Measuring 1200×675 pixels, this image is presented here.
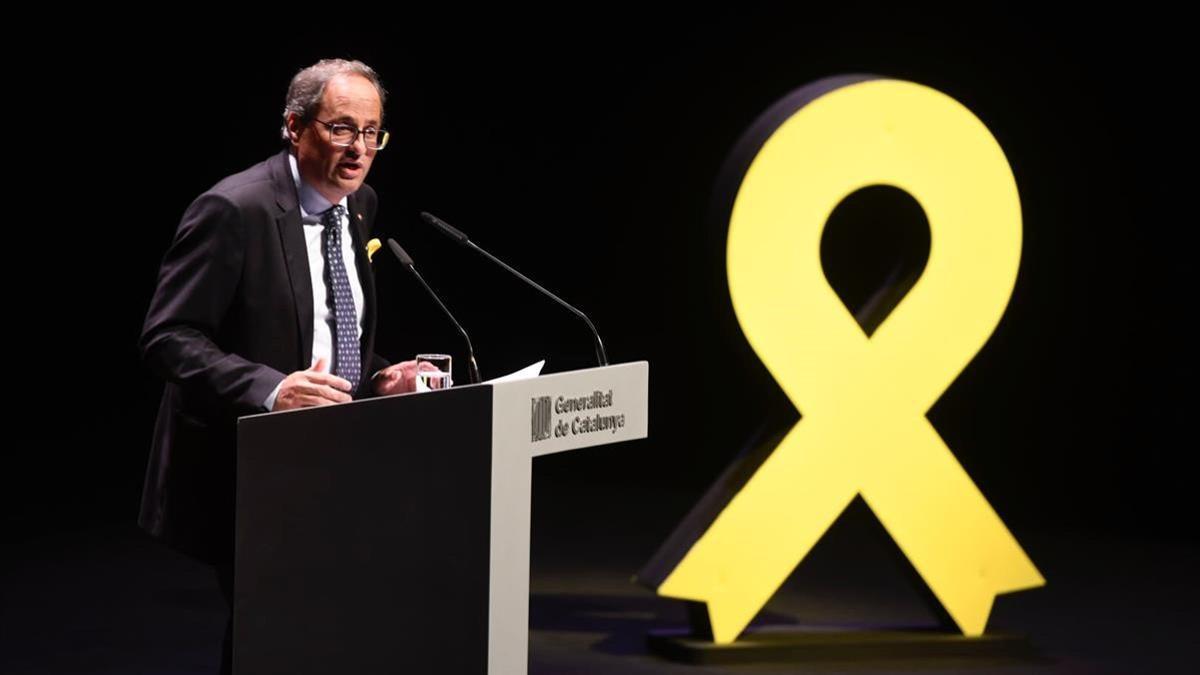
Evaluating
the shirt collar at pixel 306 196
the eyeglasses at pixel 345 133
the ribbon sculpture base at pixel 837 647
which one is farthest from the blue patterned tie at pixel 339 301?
the ribbon sculpture base at pixel 837 647

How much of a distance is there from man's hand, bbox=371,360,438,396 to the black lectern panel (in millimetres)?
435

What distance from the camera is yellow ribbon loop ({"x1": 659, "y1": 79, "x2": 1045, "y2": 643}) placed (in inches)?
194

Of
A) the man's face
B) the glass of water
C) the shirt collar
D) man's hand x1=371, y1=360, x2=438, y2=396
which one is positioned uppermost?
the man's face

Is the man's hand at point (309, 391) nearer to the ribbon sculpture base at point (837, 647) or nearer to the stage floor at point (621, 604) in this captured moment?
the stage floor at point (621, 604)

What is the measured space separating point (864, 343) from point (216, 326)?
244 centimetres

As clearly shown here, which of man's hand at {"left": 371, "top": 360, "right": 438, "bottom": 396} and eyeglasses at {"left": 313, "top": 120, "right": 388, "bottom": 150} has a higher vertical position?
eyeglasses at {"left": 313, "top": 120, "right": 388, "bottom": 150}

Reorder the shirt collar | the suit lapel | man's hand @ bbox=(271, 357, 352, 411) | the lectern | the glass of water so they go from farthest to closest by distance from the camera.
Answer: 1. the shirt collar
2. the suit lapel
3. the glass of water
4. man's hand @ bbox=(271, 357, 352, 411)
5. the lectern

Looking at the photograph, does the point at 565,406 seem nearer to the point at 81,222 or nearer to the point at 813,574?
the point at 813,574

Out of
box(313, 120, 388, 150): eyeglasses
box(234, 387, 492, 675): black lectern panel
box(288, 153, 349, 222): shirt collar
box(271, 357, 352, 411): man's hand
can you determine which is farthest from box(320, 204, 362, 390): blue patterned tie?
box(234, 387, 492, 675): black lectern panel

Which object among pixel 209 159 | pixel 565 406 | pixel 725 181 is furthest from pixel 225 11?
pixel 565 406

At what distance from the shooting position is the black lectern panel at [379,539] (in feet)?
9.02

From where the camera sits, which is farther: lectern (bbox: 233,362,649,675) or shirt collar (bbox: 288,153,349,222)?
shirt collar (bbox: 288,153,349,222)

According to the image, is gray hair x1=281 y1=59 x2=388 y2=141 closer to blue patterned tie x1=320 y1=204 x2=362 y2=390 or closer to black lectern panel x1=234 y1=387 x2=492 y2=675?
blue patterned tie x1=320 y1=204 x2=362 y2=390

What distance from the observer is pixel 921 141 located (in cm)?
504
